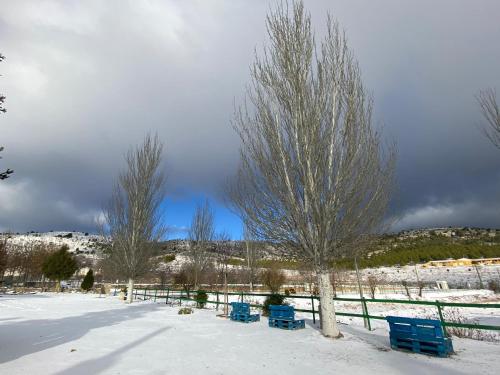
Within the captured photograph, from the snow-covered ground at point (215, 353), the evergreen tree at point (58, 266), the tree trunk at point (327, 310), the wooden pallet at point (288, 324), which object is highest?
the evergreen tree at point (58, 266)

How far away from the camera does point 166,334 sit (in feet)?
28.6

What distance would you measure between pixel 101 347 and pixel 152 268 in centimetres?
1793

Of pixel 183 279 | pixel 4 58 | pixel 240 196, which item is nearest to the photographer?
pixel 4 58

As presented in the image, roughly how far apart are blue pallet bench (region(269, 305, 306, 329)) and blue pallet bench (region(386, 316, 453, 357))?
128 inches

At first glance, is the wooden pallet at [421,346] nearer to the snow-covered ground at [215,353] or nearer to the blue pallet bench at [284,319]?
the snow-covered ground at [215,353]

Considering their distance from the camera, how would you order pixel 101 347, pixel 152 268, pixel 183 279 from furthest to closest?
pixel 183 279, pixel 152 268, pixel 101 347

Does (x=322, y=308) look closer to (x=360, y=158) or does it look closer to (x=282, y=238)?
(x=282, y=238)

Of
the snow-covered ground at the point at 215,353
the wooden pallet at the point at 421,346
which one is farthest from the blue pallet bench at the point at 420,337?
the snow-covered ground at the point at 215,353

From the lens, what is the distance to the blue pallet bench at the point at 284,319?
9.48 meters

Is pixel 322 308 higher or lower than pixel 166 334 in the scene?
higher

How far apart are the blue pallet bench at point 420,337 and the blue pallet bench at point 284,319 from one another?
10.7 feet

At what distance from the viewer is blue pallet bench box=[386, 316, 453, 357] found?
6137 mm

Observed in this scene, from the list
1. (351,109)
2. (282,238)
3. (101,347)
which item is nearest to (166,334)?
(101,347)

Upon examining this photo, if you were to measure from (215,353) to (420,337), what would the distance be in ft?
14.8
